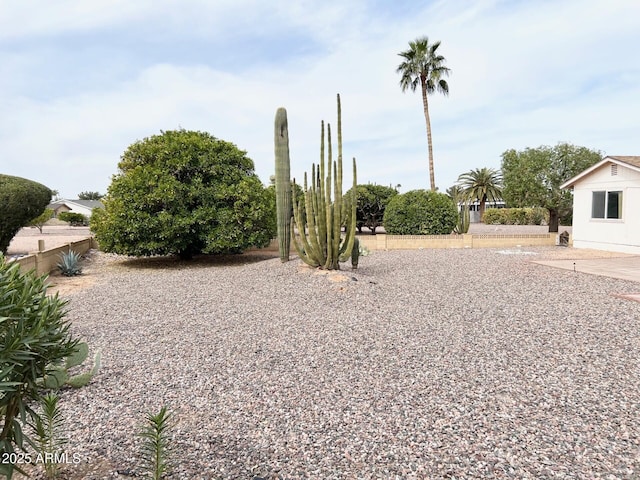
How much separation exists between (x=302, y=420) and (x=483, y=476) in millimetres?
1290

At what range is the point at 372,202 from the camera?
75.9 feet

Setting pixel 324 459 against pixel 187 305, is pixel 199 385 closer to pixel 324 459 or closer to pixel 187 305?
pixel 324 459

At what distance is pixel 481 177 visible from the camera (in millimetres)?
41250

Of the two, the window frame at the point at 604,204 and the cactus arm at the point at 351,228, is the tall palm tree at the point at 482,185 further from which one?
the cactus arm at the point at 351,228

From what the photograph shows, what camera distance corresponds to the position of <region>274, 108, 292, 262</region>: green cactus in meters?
11.4

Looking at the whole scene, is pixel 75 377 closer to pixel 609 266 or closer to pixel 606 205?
pixel 609 266

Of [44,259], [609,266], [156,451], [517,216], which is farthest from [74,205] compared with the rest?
[156,451]

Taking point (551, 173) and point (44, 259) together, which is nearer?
point (44, 259)

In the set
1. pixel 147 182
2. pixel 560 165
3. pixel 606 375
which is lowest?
pixel 606 375

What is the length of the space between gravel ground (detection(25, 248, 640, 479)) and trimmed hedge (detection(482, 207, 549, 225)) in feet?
100

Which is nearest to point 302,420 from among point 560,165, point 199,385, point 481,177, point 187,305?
point 199,385

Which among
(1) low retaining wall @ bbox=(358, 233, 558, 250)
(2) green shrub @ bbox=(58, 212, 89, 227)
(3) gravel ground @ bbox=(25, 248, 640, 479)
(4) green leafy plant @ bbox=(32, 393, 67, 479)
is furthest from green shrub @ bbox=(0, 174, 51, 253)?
(2) green shrub @ bbox=(58, 212, 89, 227)

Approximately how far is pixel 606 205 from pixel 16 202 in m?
19.3

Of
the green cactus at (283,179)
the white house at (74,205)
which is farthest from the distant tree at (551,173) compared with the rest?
the white house at (74,205)
